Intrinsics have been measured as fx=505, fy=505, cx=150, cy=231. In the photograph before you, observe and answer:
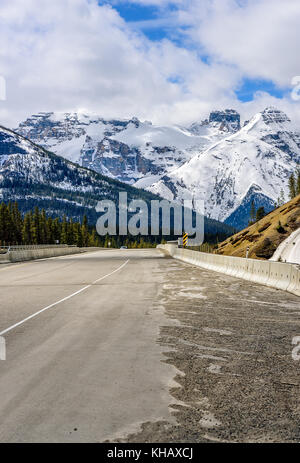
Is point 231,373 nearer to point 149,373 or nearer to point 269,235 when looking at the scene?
point 149,373

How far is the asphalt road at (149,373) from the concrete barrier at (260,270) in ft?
10.9

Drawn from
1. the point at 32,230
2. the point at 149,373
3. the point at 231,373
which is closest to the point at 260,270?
the point at 231,373

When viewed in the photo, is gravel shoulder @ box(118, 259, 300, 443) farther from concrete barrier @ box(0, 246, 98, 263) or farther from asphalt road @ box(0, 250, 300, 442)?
concrete barrier @ box(0, 246, 98, 263)

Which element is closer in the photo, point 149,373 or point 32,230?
point 149,373

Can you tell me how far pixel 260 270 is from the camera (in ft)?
67.5

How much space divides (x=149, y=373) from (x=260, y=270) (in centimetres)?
1481

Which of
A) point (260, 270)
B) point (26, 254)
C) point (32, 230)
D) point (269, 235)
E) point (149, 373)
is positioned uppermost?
point (32, 230)

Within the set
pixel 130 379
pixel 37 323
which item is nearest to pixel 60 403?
pixel 130 379

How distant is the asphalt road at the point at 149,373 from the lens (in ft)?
15.0

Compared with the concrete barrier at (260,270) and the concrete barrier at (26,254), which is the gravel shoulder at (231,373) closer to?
the concrete barrier at (260,270)

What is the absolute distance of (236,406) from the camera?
515 cm

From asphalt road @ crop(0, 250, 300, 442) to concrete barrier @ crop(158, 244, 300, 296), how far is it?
333cm

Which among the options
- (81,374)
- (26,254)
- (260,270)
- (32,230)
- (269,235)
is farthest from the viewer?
(32,230)

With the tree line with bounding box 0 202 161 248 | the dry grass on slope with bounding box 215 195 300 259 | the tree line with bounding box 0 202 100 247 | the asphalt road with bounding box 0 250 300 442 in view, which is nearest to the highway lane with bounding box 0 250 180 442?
the asphalt road with bounding box 0 250 300 442
